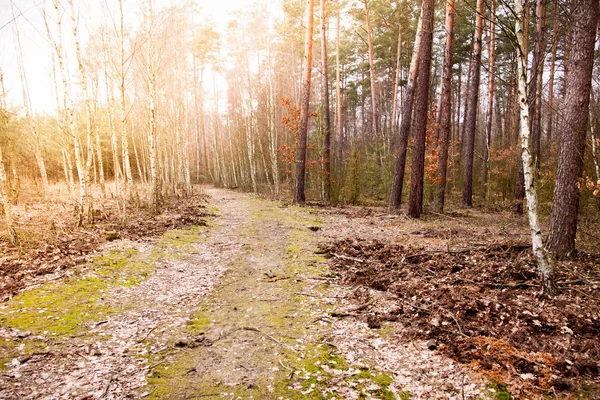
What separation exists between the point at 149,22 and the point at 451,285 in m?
13.3

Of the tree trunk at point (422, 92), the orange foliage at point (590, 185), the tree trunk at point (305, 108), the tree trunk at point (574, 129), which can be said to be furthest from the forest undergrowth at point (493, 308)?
the tree trunk at point (305, 108)

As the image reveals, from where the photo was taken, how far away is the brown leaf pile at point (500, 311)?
2.94 meters

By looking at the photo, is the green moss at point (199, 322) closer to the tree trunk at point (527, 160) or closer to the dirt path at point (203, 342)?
the dirt path at point (203, 342)

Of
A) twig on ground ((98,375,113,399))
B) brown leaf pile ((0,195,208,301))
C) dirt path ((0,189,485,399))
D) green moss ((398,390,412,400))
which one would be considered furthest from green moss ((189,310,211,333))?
brown leaf pile ((0,195,208,301))

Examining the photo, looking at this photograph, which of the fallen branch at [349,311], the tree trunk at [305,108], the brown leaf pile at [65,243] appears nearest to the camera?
the fallen branch at [349,311]

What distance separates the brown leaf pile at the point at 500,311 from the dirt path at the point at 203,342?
0.36 meters

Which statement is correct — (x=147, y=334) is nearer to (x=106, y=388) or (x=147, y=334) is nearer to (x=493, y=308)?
(x=106, y=388)

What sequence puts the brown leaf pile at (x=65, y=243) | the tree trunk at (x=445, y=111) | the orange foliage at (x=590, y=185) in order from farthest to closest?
the tree trunk at (x=445, y=111) < the brown leaf pile at (x=65, y=243) < the orange foliage at (x=590, y=185)

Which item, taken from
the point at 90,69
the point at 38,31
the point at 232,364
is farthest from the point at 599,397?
the point at 90,69

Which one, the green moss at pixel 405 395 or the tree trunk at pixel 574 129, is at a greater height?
the tree trunk at pixel 574 129

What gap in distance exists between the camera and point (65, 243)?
23.3 feet

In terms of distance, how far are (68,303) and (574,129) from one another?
25.9ft

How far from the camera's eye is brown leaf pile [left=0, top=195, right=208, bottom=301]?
5398 mm

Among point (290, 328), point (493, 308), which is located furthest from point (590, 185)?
point (290, 328)
